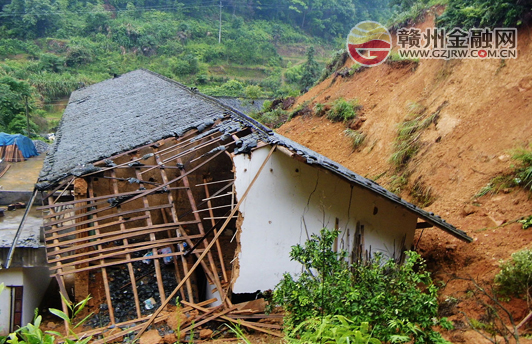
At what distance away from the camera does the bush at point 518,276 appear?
495 cm

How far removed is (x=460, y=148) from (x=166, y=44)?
126 feet

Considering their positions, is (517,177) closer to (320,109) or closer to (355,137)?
(355,137)

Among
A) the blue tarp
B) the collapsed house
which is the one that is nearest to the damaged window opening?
the collapsed house

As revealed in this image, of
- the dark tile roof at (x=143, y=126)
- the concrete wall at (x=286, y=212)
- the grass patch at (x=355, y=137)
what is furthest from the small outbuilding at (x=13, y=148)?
the concrete wall at (x=286, y=212)

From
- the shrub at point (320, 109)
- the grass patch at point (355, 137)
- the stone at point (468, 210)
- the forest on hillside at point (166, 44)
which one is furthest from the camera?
the forest on hillside at point (166, 44)

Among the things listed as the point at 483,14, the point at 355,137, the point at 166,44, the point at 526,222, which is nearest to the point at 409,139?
the point at 355,137

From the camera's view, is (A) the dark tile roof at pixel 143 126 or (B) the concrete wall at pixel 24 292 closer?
(A) the dark tile roof at pixel 143 126

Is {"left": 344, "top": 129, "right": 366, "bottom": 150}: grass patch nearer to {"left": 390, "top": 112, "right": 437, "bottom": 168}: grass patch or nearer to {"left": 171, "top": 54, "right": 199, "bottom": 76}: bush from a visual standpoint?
{"left": 390, "top": 112, "right": 437, "bottom": 168}: grass patch

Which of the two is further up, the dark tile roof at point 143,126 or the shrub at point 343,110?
the shrub at point 343,110

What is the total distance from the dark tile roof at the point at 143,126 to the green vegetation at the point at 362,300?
5.62 ft

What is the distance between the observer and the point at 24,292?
7.84 metres

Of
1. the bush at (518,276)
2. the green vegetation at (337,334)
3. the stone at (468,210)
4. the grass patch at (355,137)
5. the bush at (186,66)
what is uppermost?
the bush at (186,66)

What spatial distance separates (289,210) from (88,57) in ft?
120

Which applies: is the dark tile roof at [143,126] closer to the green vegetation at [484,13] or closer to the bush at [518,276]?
the bush at [518,276]
